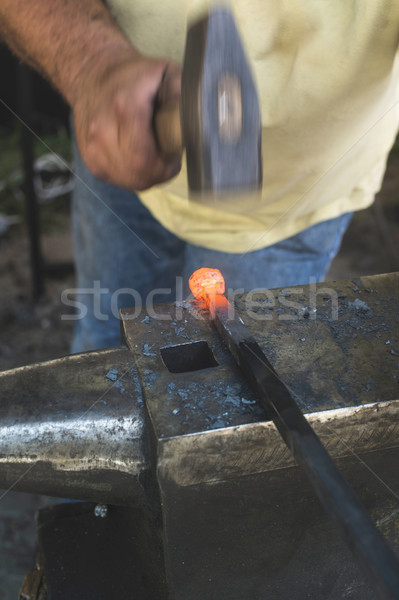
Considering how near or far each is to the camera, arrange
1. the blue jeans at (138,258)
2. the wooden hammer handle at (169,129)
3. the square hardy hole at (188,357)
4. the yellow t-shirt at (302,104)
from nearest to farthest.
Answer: the wooden hammer handle at (169,129), the square hardy hole at (188,357), the yellow t-shirt at (302,104), the blue jeans at (138,258)

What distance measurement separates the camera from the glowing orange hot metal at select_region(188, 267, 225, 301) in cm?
104

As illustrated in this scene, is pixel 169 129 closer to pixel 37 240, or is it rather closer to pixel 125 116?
pixel 125 116

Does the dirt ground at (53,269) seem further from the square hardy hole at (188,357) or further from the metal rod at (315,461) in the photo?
the metal rod at (315,461)

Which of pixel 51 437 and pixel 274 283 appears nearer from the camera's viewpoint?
pixel 51 437

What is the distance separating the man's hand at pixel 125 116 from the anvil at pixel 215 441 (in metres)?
0.25

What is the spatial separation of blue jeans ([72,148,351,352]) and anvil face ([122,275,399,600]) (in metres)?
0.55

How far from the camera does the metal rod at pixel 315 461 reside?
0.60m

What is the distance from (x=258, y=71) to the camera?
120 centimetres

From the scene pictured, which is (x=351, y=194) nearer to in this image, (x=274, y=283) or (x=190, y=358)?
(x=274, y=283)

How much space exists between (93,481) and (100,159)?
0.51 metres

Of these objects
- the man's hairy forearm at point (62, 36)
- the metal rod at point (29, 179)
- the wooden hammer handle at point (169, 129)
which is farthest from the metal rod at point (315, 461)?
the metal rod at point (29, 179)

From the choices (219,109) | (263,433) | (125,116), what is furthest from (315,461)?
(125,116)

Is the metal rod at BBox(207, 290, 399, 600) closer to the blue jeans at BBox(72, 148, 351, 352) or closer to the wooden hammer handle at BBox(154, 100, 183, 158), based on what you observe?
the wooden hammer handle at BBox(154, 100, 183, 158)

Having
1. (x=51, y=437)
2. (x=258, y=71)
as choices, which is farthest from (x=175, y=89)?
(x=51, y=437)
